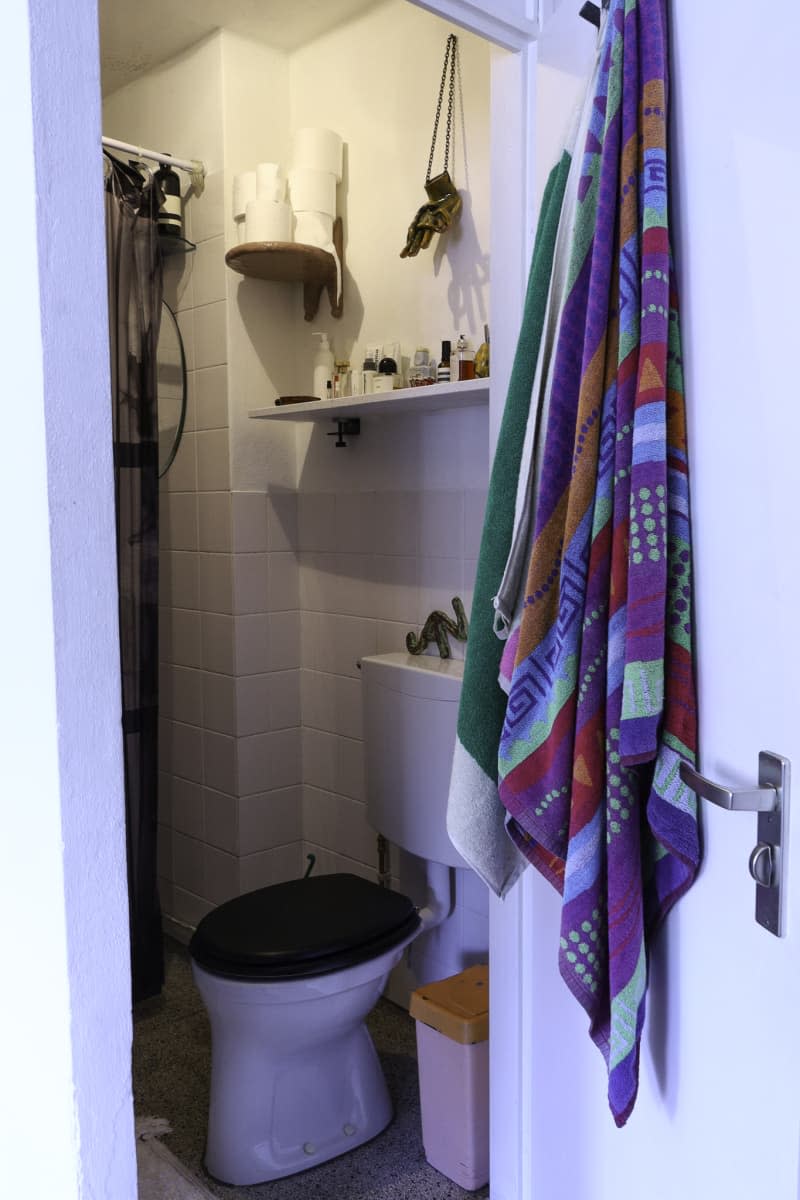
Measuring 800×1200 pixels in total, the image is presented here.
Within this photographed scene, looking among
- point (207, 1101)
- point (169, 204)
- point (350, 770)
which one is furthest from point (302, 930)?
point (169, 204)

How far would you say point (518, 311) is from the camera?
54.7 inches

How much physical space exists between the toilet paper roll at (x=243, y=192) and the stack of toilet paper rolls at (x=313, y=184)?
10 centimetres

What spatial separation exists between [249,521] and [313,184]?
80 centimetres

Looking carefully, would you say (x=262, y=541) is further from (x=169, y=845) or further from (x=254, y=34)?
(x=254, y=34)

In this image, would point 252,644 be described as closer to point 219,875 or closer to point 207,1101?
point 219,875

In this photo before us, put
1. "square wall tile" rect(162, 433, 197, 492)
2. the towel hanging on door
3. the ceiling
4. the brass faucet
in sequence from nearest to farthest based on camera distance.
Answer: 1. the towel hanging on door
2. the brass faucet
3. the ceiling
4. "square wall tile" rect(162, 433, 197, 492)

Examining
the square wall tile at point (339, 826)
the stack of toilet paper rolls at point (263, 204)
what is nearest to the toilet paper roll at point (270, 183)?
the stack of toilet paper rolls at point (263, 204)

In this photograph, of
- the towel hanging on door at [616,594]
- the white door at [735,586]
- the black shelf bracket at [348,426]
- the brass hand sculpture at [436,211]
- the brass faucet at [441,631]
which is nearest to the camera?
the white door at [735,586]

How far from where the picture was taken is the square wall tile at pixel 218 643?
7.89ft

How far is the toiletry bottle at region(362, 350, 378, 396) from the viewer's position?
2.06 meters

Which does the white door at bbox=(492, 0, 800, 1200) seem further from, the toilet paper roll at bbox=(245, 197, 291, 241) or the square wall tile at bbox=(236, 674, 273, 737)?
the square wall tile at bbox=(236, 674, 273, 737)

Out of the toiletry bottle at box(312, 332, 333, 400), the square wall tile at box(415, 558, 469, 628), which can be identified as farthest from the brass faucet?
the toiletry bottle at box(312, 332, 333, 400)

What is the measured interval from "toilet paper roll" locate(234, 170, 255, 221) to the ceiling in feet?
1.09

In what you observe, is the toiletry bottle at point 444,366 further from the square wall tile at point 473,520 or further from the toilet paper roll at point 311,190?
the toilet paper roll at point 311,190
